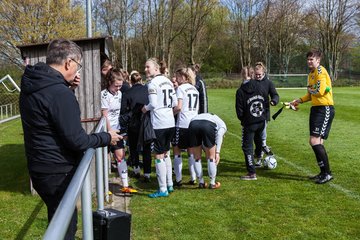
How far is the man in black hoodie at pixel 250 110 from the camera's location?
24.3ft

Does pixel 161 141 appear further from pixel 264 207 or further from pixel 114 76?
pixel 264 207

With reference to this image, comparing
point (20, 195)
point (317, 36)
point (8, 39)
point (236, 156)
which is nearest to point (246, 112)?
point (236, 156)

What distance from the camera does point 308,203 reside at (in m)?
6.15

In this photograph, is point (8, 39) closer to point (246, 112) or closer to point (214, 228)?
point (246, 112)

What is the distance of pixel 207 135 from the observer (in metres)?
6.59

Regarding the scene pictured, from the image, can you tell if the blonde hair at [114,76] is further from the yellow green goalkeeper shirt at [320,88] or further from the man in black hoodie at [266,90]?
the yellow green goalkeeper shirt at [320,88]

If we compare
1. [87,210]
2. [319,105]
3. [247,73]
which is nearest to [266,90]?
[247,73]

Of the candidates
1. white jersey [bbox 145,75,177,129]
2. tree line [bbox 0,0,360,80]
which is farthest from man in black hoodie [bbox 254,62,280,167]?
tree line [bbox 0,0,360,80]

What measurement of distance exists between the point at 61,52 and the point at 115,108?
424cm

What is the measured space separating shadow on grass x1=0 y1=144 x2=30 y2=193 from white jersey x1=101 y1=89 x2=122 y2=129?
6.19 feet

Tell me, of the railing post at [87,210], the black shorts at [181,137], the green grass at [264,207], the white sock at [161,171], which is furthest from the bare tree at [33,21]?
the railing post at [87,210]

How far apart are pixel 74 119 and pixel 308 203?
4.30m

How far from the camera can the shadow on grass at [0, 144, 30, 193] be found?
7742 millimetres

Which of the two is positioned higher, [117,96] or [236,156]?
[117,96]
